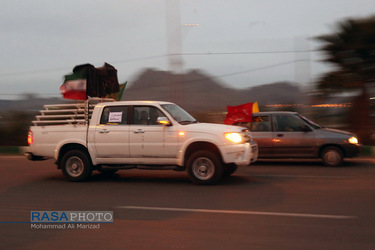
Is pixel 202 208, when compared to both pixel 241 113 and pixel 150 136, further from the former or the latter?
pixel 241 113

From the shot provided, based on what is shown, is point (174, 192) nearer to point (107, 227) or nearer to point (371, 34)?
point (107, 227)

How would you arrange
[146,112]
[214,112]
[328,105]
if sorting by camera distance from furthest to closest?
[214,112] < [328,105] < [146,112]

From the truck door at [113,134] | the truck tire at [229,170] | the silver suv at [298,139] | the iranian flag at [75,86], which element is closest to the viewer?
the truck door at [113,134]

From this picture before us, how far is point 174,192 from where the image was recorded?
7.98 metres

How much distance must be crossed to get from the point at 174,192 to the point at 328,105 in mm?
9186

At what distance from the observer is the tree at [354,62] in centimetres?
1381

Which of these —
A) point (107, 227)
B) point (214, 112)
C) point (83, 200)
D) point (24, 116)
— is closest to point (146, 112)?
point (83, 200)

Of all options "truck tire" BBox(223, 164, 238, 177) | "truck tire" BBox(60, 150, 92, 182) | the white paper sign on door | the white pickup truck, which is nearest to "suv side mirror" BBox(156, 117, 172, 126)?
the white pickup truck

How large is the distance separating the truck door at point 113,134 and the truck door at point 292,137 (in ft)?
15.3

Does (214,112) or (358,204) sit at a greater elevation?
(214,112)

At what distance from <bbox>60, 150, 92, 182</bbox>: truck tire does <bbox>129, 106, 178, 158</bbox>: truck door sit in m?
1.20

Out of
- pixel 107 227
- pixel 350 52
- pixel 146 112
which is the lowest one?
pixel 107 227
